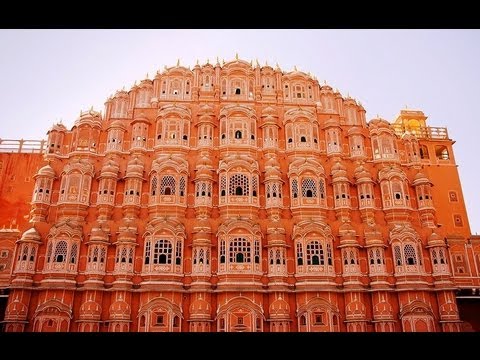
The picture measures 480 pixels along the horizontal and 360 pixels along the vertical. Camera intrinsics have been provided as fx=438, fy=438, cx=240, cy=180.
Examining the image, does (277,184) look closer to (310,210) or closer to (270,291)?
(310,210)

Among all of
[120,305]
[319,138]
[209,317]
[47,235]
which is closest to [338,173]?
[319,138]

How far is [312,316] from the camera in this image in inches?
941

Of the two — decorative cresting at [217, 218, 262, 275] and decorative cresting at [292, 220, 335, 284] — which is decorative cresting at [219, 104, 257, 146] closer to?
decorative cresting at [217, 218, 262, 275]

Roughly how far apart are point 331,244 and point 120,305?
12325mm

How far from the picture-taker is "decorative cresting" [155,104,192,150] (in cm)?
2856

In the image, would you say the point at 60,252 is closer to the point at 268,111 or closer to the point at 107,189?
the point at 107,189

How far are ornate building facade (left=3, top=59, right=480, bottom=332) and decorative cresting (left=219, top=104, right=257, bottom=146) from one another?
0.09 m

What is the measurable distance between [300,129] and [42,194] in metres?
16.8

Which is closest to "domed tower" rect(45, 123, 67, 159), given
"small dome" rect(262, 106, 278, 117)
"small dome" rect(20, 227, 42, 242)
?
"small dome" rect(20, 227, 42, 242)

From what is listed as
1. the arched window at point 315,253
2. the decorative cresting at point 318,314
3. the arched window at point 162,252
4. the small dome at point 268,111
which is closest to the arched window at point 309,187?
the arched window at point 315,253

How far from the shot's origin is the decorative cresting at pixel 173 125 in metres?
28.6

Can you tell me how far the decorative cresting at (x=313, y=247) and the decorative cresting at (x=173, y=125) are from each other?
9407mm

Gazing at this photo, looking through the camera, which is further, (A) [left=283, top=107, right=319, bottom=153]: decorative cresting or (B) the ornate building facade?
(A) [left=283, top=107, right=319, bottom=153]: decorative cresting

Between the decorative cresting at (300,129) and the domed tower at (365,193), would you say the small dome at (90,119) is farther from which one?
the domed tower at (365,193)
